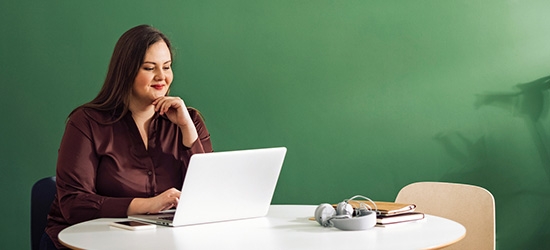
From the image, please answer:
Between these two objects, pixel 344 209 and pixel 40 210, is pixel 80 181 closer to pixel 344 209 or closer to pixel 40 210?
pixel 40 210

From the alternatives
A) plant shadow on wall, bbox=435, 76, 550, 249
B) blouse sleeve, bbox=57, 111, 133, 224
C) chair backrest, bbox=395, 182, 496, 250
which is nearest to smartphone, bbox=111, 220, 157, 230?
blouse sleeve, bbox=57, 111, 133, 224

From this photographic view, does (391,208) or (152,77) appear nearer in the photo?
(391,208)

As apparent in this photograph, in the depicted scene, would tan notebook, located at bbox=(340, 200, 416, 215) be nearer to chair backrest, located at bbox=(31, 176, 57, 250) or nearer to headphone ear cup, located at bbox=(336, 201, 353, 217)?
headphone ear cup, located at bbox=(336, 201, 353, 217)

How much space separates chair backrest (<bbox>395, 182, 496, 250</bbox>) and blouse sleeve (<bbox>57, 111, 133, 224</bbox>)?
1.03 meters

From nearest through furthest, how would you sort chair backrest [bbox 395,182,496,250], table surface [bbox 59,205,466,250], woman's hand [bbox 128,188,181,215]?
table surface [bbox 59,205,466,250]
woman's hand [bbox 128,188,181,215]
chair backrest [bbox 395,182,496,250]

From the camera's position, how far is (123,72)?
2758 mm

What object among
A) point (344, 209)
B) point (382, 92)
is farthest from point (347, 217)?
point (382, 92)

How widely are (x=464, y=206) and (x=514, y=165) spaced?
47.4 inches

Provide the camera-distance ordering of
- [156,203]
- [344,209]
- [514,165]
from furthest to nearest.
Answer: [514,165], [156,203], [344,209]

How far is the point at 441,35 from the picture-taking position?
3.82 metres

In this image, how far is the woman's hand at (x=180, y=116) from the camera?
9.02ft

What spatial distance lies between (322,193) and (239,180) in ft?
5.25

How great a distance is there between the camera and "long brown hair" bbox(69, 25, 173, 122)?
2.75 meters

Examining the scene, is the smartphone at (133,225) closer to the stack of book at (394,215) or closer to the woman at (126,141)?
the woman at (126,141)
